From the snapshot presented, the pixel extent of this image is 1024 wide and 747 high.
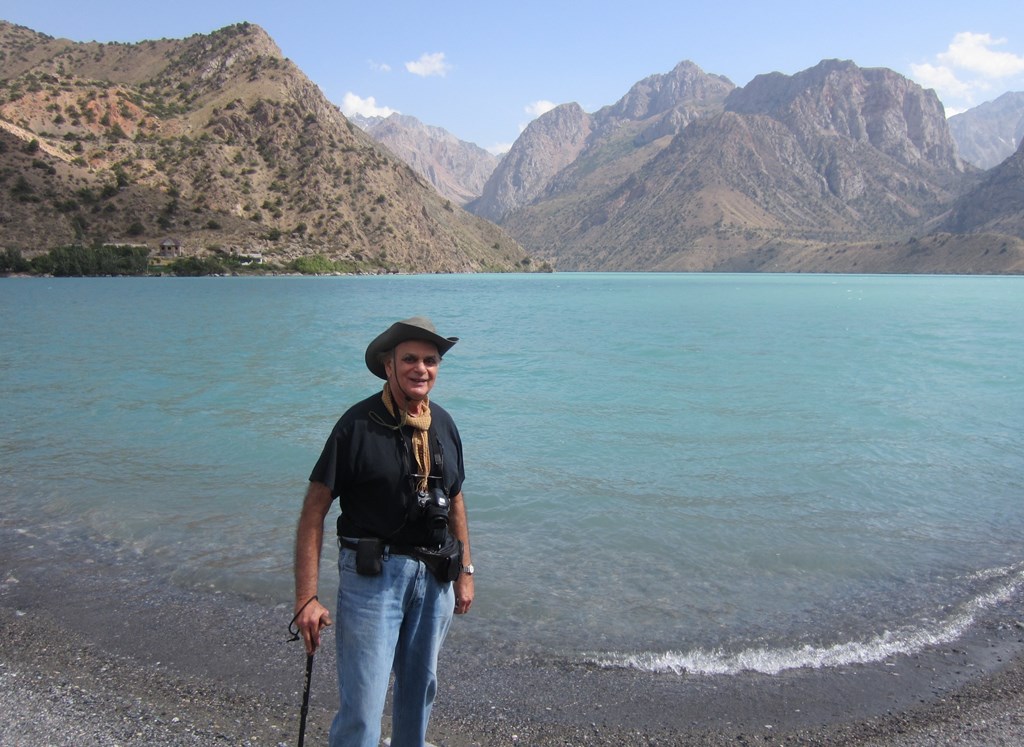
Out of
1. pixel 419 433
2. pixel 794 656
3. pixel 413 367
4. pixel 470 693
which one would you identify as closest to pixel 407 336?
pixel 413 367

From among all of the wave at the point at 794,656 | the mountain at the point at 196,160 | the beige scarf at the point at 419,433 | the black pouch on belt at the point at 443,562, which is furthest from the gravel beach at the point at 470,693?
the mountain at the point at 196,160

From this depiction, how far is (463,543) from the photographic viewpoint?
3828 millimetres

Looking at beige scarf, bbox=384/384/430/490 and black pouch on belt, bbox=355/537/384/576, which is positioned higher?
beige scarf, bbox=384/384/430/490

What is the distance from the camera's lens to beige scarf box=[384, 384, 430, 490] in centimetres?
349

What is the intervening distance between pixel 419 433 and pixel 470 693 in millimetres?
2779

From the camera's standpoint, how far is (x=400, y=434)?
349cm

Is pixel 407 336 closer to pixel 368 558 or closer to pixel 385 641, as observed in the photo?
pixel 368 558

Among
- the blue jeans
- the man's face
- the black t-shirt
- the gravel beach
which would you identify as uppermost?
the man's face

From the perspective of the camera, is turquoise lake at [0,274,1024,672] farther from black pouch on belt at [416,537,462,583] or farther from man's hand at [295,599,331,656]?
man's hand at [295,599,331,656]

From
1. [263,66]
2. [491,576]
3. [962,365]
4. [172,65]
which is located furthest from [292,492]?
[172,65]

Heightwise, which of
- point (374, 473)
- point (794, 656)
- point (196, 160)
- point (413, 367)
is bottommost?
point (794, 656)

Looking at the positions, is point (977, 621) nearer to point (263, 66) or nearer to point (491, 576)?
point (491, 576)

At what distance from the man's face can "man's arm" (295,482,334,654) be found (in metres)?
0.58

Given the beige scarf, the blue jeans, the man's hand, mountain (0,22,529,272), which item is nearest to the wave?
the blue jeans
